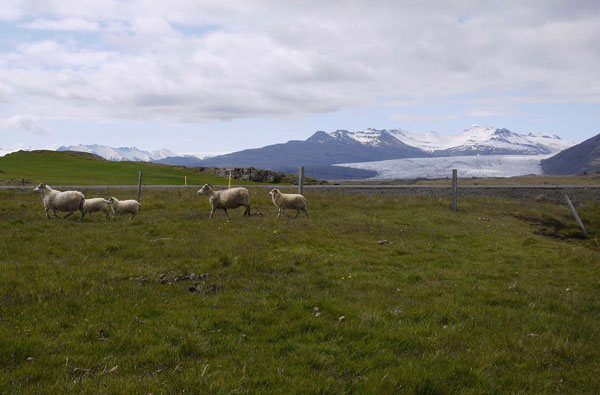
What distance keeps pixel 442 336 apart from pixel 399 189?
33110mm

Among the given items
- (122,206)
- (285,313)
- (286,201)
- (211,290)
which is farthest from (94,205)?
(285,313)

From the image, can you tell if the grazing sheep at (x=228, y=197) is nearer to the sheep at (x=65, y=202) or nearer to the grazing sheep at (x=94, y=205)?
the grazing sheep at (x=94, y=205)

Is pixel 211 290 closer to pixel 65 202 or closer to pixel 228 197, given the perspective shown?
pixel 228 197

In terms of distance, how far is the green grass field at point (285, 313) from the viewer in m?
6.48

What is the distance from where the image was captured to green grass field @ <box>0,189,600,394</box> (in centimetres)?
648

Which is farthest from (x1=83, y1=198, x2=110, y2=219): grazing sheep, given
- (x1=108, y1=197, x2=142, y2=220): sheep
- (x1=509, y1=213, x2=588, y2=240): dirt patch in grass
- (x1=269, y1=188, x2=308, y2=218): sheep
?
(x1=509, y1=213, x2=588, y2=240): dirt patch in grass

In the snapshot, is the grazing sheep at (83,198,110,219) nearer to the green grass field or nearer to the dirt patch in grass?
the green grass field

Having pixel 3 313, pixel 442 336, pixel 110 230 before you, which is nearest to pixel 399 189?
pixel 110 230

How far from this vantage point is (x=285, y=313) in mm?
8859

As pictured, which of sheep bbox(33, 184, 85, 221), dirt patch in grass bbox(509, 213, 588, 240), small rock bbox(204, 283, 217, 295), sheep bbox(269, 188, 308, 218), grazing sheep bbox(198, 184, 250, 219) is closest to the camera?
small rock bbox(204, 283, 217, 295)

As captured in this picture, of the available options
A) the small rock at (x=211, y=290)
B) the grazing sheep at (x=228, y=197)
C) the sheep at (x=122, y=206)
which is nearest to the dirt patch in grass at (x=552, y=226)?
the grazing sheep at (x=228, y=197)

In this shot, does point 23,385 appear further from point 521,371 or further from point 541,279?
point 541,279

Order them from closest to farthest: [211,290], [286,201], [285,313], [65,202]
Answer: [285,313]
[211,290]
[65,202]
[286,201]

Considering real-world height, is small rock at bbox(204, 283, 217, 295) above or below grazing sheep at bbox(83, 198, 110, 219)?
below
